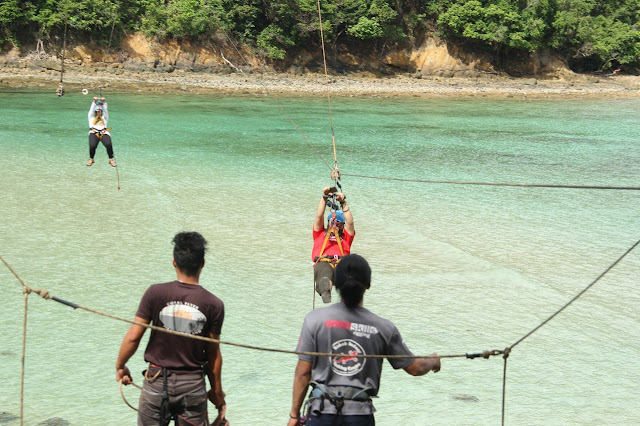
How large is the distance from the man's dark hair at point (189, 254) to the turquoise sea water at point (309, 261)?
2310 mm

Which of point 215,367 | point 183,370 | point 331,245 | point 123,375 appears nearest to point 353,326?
point 215,367

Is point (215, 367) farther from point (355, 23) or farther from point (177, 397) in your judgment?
point (355, 23)

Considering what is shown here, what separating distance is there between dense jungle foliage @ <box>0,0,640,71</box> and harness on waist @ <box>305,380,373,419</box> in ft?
114

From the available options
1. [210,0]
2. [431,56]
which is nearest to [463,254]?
[210,0]

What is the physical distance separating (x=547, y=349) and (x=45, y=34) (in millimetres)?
38622

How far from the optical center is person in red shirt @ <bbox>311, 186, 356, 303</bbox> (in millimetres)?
6254

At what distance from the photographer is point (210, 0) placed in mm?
39812

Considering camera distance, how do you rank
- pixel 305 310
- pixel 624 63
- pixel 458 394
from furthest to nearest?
pixel 624 63, pixel 305 310, pixel 458 394

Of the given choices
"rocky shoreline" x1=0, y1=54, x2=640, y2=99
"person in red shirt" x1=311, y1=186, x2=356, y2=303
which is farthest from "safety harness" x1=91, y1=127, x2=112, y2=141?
"rocky shoreline" x1=0, y1=54, x2=640, y2=99

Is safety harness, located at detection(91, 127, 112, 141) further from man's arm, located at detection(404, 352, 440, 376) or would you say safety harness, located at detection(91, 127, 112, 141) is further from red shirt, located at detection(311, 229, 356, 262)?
man's arm, located at detection(404, 352, 440, 376)

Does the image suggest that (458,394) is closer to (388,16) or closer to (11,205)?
(11,205)

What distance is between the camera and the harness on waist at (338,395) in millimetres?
3135

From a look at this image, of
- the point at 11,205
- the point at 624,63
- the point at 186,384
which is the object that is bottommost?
the point at 11,205

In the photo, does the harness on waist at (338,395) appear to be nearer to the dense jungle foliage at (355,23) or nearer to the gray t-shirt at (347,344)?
the gray t-shirt at (347,344)
